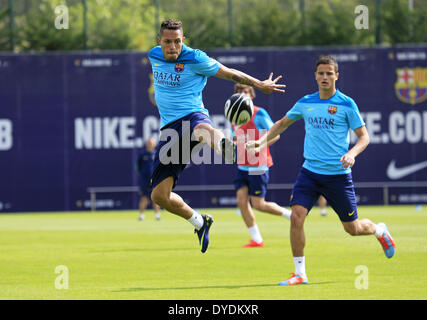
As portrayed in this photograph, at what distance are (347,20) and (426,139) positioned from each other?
19.2 ft

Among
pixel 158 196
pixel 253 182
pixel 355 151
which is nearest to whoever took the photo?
pixel 355 151

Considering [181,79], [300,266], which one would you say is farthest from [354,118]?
[181,79]

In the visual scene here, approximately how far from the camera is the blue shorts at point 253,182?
50.7ft

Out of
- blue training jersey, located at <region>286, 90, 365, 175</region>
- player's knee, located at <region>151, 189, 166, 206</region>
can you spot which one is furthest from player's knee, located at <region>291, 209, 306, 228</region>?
player's knee, located at <region>151, 189, 166, 206</region>

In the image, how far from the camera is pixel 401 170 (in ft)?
93.6

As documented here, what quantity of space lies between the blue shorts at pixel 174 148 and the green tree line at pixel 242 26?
66.0 feet

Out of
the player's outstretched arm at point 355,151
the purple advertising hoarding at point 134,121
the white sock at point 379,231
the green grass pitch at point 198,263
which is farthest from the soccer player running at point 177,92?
the purple advertising hoarding at point 134,121

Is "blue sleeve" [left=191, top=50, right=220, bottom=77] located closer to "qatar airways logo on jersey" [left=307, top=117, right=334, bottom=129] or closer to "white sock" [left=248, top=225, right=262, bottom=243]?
"qatar airways logo on jersey" [left=307, top=117, right=334, bottom=129]

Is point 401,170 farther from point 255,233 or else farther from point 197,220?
point 197,220

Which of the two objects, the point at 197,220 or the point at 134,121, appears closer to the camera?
the point at 197,220

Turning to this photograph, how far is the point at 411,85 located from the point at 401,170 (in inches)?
117

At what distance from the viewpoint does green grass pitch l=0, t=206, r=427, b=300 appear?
979 centimetres

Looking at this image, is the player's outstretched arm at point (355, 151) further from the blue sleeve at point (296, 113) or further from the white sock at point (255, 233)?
the white sock at point (255, 233)

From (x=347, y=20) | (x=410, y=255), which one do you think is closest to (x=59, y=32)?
(x=347, y=20)
